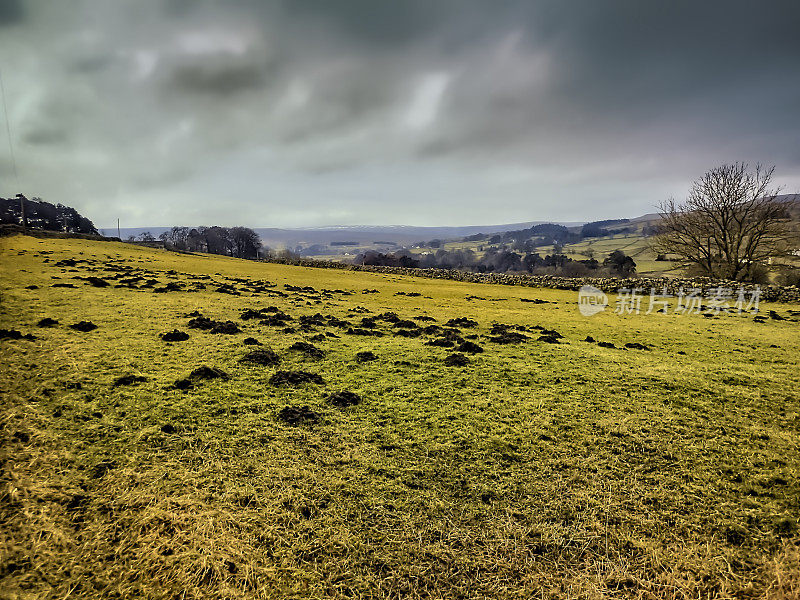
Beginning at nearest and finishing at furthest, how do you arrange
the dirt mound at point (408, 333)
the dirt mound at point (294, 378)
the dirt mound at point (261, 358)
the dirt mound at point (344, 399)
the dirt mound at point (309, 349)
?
the dirt mound at point (344, 399)
the dirt mound at point (294, 378)
the dirt mound at point (261, 358)
the dirt mound at point (309, 349)
the dirt mound at point (408, 333)

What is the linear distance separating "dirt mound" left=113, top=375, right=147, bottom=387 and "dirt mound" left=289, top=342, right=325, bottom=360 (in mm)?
3936

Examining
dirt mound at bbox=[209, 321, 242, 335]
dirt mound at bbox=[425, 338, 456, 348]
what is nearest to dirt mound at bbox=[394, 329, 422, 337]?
dirt mound at bbox=[425, 338, 456, 348]

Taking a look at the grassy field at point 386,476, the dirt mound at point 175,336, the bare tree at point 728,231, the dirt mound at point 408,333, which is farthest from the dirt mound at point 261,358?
the bare tree at point 728,231

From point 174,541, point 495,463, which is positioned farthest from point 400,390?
point 174,541

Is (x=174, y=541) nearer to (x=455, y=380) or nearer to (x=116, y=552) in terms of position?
(x=116, y=552)

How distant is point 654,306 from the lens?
26.8 meters

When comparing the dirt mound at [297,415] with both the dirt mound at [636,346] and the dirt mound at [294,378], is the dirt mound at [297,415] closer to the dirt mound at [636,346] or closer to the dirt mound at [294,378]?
the dirt mound at [294,378]

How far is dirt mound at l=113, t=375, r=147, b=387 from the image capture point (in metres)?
7.19

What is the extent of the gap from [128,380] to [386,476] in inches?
239

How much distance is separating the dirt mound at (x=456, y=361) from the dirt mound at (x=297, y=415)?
14.9 ft

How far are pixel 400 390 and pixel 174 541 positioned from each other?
501 centimetres

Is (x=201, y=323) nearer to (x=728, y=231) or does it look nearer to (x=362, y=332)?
(x=362, y=332)

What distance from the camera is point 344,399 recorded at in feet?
23.7

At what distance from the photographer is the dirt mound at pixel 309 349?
10.2 meters
